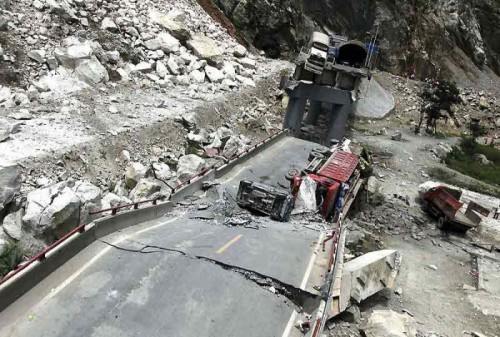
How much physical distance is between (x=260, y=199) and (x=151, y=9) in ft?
66.9

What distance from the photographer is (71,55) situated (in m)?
21.2

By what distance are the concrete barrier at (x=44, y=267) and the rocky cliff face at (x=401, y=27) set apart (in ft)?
101

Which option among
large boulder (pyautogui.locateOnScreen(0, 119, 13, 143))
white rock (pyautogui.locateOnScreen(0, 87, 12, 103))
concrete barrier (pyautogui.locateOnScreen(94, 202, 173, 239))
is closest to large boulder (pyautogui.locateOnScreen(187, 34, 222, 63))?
white rock (pyautogui.locateOnScreen(0, 87, 12, 103))

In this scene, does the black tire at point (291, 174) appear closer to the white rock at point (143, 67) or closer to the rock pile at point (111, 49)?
the rock pile at point (111, 49)

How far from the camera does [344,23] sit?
46625 mm

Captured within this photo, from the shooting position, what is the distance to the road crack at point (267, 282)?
31.0 ft

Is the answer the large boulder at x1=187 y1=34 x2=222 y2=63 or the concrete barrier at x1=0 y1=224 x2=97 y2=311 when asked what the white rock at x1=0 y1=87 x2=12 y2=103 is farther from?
the large boulder at x1=187 y1=34 x2=222 y2=63

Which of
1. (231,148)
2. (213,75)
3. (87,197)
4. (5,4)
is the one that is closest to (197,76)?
(213,75)

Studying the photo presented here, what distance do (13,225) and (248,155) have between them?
399 inches

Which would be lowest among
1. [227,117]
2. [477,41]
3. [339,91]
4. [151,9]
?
[227,117]

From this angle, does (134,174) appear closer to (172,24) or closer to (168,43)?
(168,43)

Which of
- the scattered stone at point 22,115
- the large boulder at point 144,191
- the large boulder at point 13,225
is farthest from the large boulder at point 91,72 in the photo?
the large boulder at point 13,225

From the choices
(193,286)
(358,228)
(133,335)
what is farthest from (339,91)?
(133,335)

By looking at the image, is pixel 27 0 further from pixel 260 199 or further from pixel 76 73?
pixel 260 199
